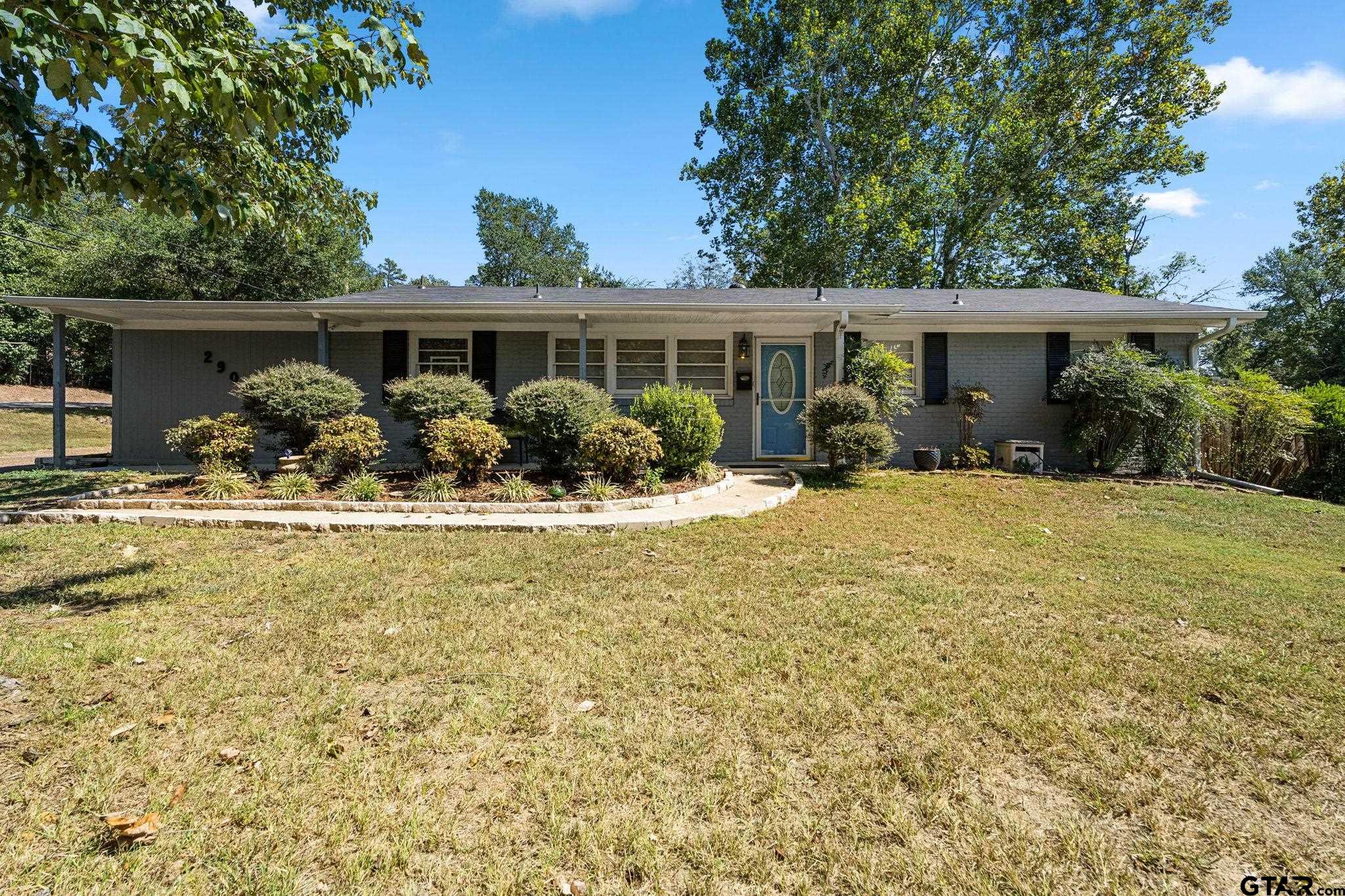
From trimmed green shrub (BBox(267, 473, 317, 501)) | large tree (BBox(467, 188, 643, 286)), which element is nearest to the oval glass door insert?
trimmed green shrub (BBox(267, 473, 317, 501))

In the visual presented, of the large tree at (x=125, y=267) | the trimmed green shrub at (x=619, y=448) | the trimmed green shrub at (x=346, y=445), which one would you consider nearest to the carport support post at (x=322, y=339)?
the trimmed green shrub at (x=346, y=445)

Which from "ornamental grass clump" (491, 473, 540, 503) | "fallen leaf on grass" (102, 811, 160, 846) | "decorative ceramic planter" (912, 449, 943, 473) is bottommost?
"fallen leaf on grass" (102, 811, 160, 846)

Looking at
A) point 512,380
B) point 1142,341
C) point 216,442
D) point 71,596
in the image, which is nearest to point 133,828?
point 71,596

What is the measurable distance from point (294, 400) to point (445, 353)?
127 inches

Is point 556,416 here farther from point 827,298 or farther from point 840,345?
point 827,298

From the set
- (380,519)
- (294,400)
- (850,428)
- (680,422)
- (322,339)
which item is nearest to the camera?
(380,519)

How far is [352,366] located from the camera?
10.5 m

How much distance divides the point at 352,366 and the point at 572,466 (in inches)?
224

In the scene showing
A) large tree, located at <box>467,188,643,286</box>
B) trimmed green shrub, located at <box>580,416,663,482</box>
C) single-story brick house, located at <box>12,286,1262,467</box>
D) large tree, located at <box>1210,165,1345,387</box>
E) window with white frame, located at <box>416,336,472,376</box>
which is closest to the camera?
trimmed green shrub, located at <box>580,416,663,482</box>

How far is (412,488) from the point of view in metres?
7.39

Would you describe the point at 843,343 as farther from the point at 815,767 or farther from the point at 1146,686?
the point at 815,767

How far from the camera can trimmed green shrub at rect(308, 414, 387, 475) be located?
729 cm

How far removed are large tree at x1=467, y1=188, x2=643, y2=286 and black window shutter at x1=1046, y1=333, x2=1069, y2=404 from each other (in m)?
28.4

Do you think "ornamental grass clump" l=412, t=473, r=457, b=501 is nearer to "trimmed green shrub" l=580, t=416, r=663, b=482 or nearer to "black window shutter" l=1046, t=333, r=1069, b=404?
"trimmed green shrub" l=580, t=416, r=663, b=482
